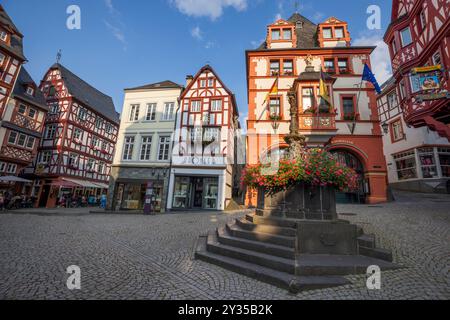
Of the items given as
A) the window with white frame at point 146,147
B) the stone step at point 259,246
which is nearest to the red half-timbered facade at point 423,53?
the stone step at point 259,246

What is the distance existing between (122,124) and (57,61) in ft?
52.5

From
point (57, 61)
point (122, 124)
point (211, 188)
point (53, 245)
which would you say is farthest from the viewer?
point (57, 61)

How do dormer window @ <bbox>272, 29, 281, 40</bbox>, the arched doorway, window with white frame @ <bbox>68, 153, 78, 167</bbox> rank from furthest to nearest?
window with white frame @ <bbox>68, 153, 78, 167</bbox>
dormer window @ <bbox>272, 29, 281, 40</bbox>
the arched doorway

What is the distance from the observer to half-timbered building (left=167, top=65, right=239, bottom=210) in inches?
664

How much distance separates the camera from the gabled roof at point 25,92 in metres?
20.3

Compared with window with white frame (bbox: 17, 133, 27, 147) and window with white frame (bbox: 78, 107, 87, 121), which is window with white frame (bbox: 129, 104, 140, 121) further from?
window with white frame (bbox: 17, 133, 27, 147)

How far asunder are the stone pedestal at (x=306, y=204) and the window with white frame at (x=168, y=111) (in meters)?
15.8

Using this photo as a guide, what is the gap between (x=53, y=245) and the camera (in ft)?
19.5

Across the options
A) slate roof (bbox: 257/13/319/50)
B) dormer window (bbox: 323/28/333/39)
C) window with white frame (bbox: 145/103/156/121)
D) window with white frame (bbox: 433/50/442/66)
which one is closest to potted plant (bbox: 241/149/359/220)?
window with white frame (bbox: 433/50/442/66)

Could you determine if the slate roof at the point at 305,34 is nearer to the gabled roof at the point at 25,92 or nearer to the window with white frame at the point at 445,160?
the window with white frame at the point at 445,160

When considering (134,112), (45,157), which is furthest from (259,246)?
(45,157)

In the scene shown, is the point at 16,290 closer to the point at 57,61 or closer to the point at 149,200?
the point at 149,200

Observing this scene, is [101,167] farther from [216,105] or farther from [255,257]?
[255,257]
